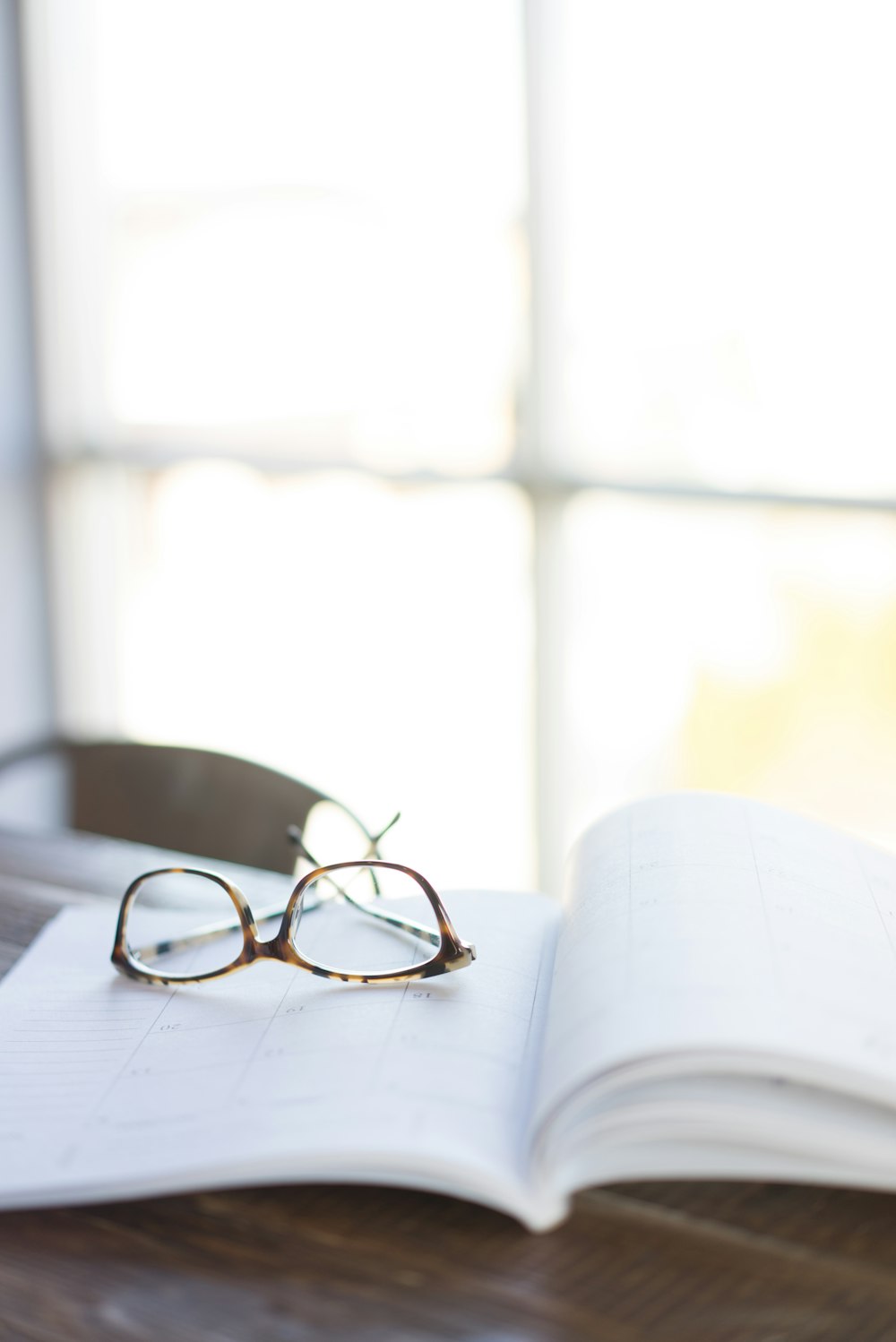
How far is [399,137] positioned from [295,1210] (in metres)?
1.64

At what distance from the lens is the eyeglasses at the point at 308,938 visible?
0.57 meters

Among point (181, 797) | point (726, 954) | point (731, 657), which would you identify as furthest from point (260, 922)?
point (731, 657)

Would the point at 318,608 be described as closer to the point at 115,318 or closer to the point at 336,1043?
the point at 115,318

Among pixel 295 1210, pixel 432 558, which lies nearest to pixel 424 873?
pixel 295 1210

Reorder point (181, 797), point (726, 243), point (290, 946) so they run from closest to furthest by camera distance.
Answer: point (290, 946) → point (181, 797) → point (726, 243)

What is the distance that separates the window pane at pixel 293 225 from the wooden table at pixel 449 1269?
57.5 inches

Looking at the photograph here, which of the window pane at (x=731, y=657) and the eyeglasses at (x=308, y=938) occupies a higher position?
the eyeglasses at (x=308, y=938)

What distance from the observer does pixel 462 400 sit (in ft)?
6.12

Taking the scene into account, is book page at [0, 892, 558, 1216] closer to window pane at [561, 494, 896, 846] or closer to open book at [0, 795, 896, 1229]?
open book at [0, 795, 896, 1229]

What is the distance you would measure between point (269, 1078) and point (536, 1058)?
11 cm

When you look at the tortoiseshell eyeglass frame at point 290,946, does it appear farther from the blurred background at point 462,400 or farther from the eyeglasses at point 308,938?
the blurred background at point 462,400

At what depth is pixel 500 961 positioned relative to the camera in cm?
59

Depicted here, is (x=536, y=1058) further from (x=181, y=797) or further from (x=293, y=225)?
(x=293, y=225)

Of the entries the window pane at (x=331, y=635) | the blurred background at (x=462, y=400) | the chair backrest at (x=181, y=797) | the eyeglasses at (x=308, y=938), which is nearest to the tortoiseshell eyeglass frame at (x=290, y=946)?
the eyeglasses at (x=308, y=938)
